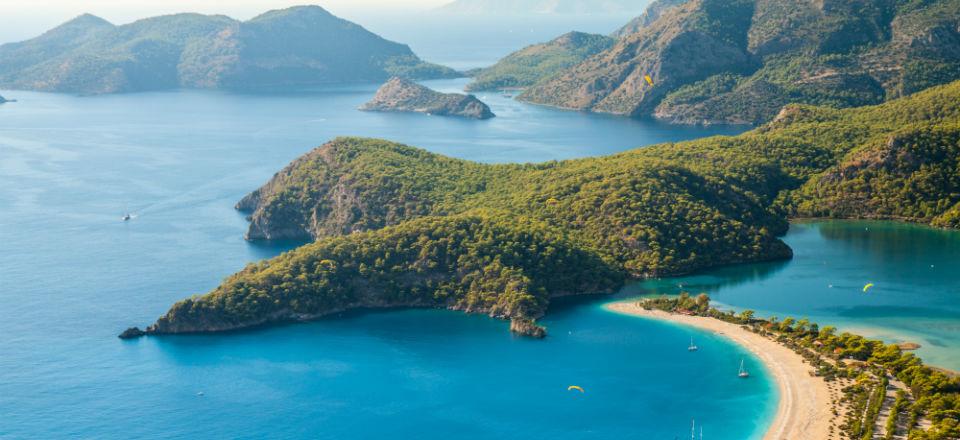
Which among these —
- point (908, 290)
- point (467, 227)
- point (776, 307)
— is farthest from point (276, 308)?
point (908, 290)

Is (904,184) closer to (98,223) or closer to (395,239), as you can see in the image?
(395,239)

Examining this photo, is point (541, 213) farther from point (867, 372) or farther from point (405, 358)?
point (867, 372)

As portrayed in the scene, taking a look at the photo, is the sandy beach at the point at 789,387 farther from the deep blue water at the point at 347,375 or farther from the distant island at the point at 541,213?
the distant island at the point at 541,213

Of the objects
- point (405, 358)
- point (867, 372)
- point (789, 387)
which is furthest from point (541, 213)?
point (867, 372)

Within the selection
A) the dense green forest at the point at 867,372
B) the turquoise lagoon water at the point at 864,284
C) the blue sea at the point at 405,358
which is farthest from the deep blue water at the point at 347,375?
the turquoise lagoon water at the point at 864,284

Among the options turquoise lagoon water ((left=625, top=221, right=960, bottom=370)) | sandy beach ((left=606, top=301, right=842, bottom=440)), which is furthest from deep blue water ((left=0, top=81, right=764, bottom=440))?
turquoise lagoon water ((left=625, top=221, right=960, bottom=370))

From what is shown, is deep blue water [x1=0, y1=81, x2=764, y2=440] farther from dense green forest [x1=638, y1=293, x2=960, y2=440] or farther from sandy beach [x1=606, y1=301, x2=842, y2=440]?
dense green forest [x1=638, y1=293, x2=960, y2=440]
